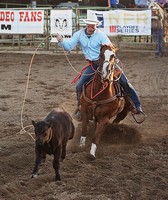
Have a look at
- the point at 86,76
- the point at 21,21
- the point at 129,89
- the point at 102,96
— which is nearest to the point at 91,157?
the point at 102,96

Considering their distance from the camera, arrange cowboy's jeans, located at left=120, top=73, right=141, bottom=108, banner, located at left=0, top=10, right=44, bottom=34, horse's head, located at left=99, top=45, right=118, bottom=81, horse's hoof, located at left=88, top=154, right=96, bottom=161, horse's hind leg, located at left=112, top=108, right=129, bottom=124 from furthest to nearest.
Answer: banner, located at left=0, top=10, right=44, bottom=34, horse's hind leg, located at left=112, top=108, right=129, bottom=124, cowboy's jeans, located at left=120, top=73, right=141, bottom=108, horse's head, located at left=99, top=45, right=118, bottom=81, horse's hoof, located at left=88, top=154, right=96, bottom=161

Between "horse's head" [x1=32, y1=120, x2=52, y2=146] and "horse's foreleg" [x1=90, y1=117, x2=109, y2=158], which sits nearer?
"horse's head" [x1=32, y1=120, x2=52, y2=146]

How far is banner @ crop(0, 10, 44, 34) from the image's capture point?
→ 1942 centimetres

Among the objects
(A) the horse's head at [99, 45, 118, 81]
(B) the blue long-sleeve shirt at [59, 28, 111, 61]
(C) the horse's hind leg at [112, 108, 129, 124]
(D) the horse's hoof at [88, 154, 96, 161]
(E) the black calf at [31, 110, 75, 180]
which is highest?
(B) the blue long-sleeve shirt at [59, 28, 111, 61]

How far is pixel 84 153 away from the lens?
7121mm

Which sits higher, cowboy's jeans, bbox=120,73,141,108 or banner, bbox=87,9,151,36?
banner, bbox=87,9,151,36

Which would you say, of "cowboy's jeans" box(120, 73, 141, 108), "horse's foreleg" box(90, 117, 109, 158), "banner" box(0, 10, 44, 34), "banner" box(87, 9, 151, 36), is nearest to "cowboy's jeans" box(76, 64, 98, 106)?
"cowboy's jeans" box(120, 73, 141, 108)

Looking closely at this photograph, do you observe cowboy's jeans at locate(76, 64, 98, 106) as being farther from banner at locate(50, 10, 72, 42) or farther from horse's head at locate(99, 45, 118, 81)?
banner at locate(50, 10, 72, 42)

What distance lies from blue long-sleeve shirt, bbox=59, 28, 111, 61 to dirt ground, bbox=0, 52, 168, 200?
1259 millimetres

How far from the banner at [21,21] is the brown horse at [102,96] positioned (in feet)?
39.9

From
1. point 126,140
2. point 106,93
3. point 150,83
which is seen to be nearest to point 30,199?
point 106,93

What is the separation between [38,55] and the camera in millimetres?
18859

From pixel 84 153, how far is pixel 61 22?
12.7 meters

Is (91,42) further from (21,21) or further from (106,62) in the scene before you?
(21,21)
